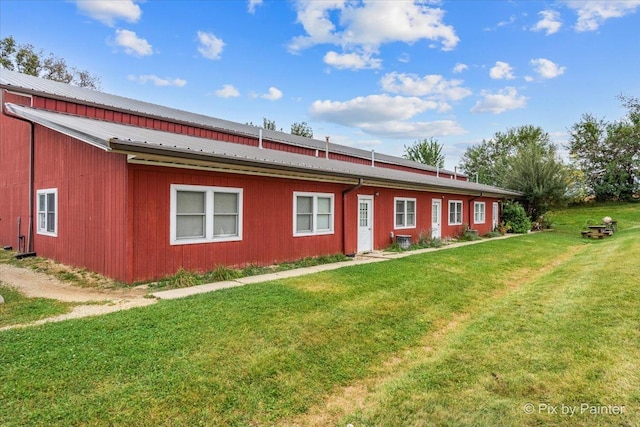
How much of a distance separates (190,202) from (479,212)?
1711 cm

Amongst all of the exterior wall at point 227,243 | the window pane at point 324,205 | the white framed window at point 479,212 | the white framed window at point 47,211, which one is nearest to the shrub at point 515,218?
the white framed window at point 479,212

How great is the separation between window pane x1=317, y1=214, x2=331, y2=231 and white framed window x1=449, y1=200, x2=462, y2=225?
887cm

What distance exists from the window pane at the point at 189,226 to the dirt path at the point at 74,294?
1.53 metres

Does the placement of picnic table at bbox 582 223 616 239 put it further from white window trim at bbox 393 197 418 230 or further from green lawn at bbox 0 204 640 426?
green lawn at bbox 0 204 640 426

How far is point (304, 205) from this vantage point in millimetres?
10383

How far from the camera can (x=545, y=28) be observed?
13688 millimetres

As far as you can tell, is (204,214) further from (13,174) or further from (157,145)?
(13,174)

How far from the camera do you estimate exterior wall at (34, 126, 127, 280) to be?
7.02 meters

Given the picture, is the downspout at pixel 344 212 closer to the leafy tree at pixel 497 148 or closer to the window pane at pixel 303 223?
the window pane at pixel 303 223

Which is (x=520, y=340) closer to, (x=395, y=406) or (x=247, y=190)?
(x=395, y=406)

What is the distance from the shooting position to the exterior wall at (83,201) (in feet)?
23.0

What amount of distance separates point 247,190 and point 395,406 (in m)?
6.53

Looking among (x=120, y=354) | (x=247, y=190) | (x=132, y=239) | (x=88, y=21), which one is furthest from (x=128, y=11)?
(x=120, y=354)

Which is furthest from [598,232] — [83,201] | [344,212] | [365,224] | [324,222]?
[83,201]
